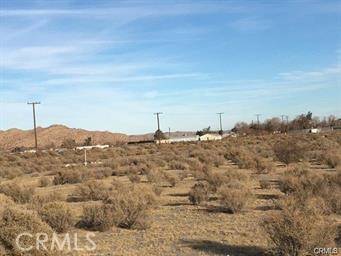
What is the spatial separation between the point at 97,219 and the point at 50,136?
166 metres

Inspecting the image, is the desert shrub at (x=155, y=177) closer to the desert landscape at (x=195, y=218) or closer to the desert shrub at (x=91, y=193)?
the desert landscape at (x=195, y=218)

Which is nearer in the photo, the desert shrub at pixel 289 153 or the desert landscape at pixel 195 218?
the desert landscape at pixel 195 218

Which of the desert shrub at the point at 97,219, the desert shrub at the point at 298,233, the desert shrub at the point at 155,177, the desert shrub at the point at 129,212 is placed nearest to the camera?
the desert shrub at the point at 298,233

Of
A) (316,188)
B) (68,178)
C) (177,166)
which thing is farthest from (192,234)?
(177,166)

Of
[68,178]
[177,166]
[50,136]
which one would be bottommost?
[177,166]

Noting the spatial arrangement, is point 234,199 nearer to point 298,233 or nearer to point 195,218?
point 195,218

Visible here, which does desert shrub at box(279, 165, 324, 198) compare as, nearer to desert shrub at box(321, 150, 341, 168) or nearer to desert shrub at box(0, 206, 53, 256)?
desert shrub at box(0, 206, 53, 256)

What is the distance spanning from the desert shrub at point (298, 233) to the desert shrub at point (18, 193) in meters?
11.7

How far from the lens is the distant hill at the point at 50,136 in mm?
168100

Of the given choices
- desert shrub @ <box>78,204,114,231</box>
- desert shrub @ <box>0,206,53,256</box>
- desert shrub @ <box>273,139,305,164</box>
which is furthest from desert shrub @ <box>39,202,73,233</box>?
desert shrub @ <box>273,139,305,164</box>

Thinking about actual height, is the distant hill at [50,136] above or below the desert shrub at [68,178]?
above

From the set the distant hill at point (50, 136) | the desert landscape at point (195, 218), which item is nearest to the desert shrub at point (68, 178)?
the desert landscape at point (195, 218)

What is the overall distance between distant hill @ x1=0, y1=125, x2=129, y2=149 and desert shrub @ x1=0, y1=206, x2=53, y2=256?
155378mm

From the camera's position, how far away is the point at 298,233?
446 inches
